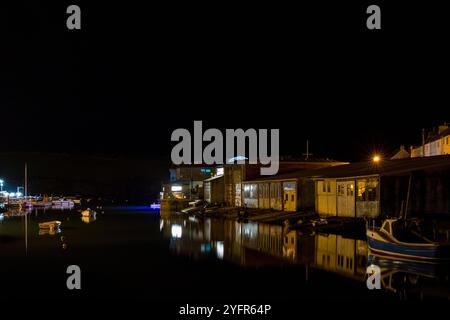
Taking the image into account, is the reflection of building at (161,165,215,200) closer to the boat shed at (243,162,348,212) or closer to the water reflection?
the boat shed at (243,162,348,212)

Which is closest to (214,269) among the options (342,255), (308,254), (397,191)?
(308,254)

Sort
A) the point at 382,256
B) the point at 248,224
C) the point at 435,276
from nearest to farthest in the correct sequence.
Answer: the point at 435,276 → the point at 382,256 → the point at 248,224

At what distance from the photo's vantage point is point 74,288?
20062 mm

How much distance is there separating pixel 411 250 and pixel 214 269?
8648 millimetres

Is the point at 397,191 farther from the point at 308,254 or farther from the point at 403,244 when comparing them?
the point at 403,244

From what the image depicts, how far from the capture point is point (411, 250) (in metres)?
21.9

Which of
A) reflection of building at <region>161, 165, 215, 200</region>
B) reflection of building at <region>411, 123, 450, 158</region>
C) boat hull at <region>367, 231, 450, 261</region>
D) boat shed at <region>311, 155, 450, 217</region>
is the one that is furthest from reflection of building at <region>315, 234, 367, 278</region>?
reflection of building at <region>161, 165, 215, 200</region>

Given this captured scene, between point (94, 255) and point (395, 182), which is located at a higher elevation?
point (395, 182)
